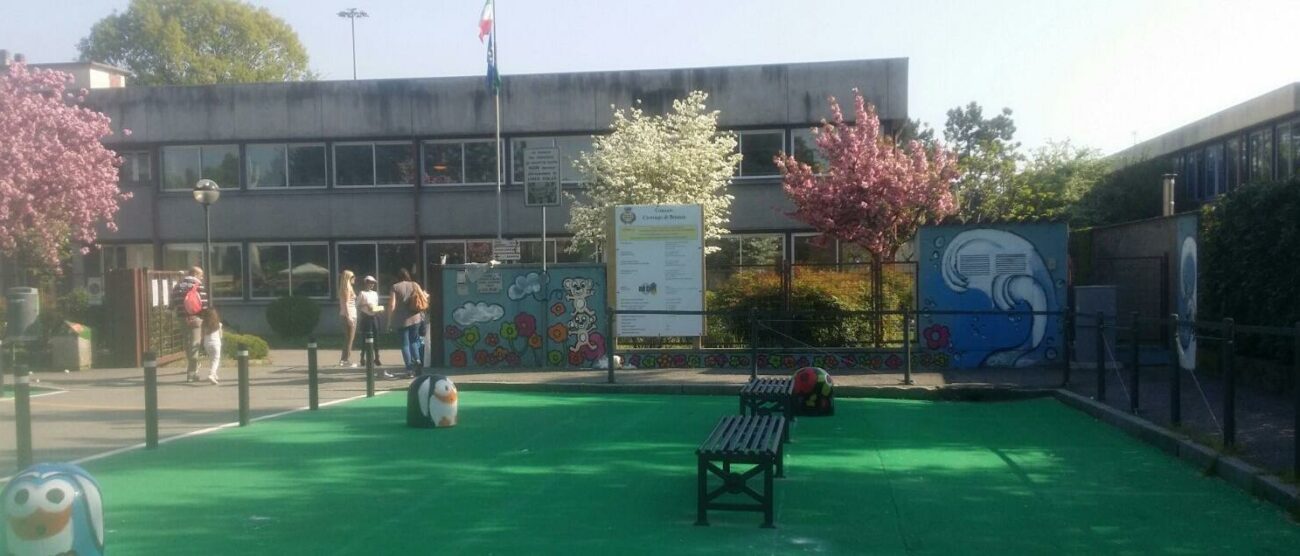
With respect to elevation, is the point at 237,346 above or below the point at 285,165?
below

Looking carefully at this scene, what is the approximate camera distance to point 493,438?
11.8m

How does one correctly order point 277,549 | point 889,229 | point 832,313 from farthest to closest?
point 889,229, point 832,313, point 277,549

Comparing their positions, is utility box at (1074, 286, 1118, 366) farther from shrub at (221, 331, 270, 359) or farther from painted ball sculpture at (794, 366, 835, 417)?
shrub at (221, 331, 270, 359)

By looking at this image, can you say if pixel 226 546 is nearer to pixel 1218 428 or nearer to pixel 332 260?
pixel 1218 428

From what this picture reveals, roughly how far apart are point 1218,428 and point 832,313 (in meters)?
7.41

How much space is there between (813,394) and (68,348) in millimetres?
13925

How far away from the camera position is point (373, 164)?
3281cm

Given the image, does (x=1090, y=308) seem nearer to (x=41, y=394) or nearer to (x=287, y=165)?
(x=41, y=394)

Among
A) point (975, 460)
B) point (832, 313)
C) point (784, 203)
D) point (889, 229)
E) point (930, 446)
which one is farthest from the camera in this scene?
point (784, 203)

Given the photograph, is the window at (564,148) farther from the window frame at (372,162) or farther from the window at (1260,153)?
the window at (1260,153)

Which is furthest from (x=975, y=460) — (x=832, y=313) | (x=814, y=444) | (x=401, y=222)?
(x=401, y=222)

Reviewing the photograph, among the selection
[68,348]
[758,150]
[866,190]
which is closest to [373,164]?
[758,150]

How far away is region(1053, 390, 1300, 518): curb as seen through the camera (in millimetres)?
8211

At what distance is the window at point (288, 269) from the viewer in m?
33.2
